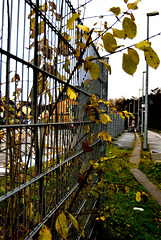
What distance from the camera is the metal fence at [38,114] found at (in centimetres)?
121

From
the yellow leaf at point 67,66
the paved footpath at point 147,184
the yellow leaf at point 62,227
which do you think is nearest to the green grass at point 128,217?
the paved footpath at point 147,184

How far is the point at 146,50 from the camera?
1.23 metres

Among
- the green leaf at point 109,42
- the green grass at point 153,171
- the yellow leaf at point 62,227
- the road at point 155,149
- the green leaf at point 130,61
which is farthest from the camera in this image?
the road at point 155,149

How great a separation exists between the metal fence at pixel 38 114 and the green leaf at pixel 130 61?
447 mm

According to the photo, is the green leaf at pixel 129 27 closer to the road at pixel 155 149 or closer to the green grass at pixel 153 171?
the green grass at pixel 153 171

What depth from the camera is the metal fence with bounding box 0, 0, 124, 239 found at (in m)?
1.21

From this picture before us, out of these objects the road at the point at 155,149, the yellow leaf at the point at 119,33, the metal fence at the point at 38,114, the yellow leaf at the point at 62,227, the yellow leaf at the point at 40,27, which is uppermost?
the yellow leaf at the point at 40,27

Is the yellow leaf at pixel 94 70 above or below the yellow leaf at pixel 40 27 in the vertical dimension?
below

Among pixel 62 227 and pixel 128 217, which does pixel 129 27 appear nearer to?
pixel 62 227

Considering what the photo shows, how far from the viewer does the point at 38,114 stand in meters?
1.61

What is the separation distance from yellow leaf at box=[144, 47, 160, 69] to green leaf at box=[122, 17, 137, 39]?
0.32ft

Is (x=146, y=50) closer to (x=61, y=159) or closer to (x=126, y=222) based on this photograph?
(x=61, y=159)

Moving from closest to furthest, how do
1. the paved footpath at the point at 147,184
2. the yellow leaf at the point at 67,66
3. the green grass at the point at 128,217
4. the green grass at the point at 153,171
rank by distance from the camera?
the yellow leaf at the point at 67,66, the green grass at the point at 128,217, the paved footpath at the point at 147,184, the green grass at the point at 153,171

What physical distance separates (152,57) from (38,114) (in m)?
0.74
